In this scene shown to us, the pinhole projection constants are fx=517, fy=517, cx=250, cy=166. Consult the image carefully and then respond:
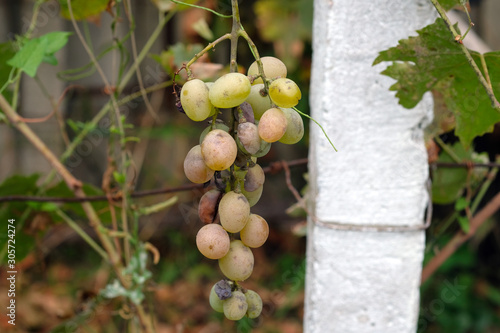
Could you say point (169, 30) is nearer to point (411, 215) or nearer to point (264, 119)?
point (411, 215)

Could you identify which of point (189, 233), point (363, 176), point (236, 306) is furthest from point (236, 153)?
point (189, 233)

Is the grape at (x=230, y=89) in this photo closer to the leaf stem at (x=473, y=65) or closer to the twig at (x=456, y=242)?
the leaf stem at (x=473, y=65)

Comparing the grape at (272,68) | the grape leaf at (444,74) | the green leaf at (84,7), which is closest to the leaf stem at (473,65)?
the grape leaf at (444,74)

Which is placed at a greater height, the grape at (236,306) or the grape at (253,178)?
the grape at (253,178)

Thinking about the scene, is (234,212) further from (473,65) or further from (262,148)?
(473,65)

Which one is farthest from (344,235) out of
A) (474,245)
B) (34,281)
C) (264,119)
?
(34,281)

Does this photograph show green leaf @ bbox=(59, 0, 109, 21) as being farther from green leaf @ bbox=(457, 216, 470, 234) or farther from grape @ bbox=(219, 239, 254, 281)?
green leaf @ bbox=(457, 216, 470, 234)

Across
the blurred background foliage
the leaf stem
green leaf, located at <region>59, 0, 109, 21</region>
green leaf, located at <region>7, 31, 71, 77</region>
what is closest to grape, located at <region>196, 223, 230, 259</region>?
the leaf stem

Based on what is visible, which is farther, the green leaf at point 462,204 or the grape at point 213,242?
the green leaf at point 462,204
